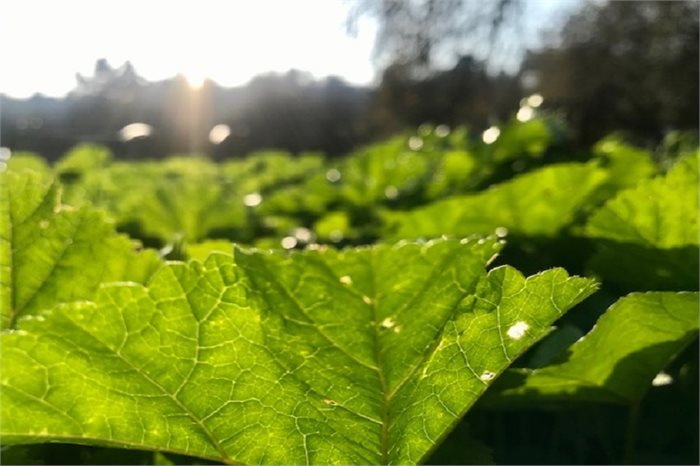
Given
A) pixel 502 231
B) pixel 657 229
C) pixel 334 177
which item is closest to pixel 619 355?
pixel 657 229

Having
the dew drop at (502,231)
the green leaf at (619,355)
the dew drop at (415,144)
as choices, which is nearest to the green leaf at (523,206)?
the dew drop at (502,231)

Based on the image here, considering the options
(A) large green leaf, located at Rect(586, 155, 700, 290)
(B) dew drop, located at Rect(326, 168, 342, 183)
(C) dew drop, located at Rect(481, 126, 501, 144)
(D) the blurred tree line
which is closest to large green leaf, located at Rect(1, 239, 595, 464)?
(A) large green leaf, located at Rect(586, 155, 700, 290)

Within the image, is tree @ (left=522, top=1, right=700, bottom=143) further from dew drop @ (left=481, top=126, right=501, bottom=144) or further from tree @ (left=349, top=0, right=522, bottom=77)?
dew drop @ (left=481, top=126, right=501, bottom=144)

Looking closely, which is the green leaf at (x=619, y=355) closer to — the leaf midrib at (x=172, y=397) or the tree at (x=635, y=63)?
the leaf midrib at (x=172, y=397)

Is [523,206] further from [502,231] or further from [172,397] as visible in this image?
[172,397]

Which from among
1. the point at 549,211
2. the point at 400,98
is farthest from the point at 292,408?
the point at 400,98

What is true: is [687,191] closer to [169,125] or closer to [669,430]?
[669,430]
